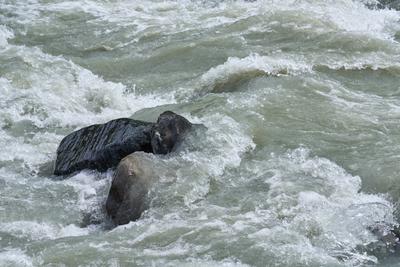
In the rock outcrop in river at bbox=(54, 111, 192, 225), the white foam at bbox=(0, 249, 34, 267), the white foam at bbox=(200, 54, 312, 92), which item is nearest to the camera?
the white foam at bbox=(0, 249, 34, 267)

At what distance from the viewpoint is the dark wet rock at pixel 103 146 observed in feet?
24.1

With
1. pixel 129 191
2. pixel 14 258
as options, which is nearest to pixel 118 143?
pixel 129 191

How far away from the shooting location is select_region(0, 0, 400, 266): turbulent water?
19.3 feet

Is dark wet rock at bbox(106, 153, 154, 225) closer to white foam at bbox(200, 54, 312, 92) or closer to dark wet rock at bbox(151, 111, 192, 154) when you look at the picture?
dark wet rock at bbox(151, 111, 192, 154)

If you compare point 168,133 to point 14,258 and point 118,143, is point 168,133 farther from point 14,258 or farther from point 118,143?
point 14,258

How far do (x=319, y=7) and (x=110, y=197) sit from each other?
7.25 metres

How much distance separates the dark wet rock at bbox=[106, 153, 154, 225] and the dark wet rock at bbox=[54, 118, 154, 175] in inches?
24.6

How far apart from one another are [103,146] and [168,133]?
2.13ft

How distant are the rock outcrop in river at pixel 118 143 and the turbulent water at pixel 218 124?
0.17 m

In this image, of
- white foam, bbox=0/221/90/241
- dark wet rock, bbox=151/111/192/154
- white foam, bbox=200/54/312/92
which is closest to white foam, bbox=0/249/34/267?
white foam, bbox=0/221/90/241

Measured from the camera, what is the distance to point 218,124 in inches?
318

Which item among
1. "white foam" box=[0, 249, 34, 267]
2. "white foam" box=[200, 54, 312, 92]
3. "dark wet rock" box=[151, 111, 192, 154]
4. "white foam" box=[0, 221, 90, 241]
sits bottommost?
"white foam" box=[200, 54, 312, 92]

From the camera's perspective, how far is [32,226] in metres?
6.34

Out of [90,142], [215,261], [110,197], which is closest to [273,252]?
[215,261]
